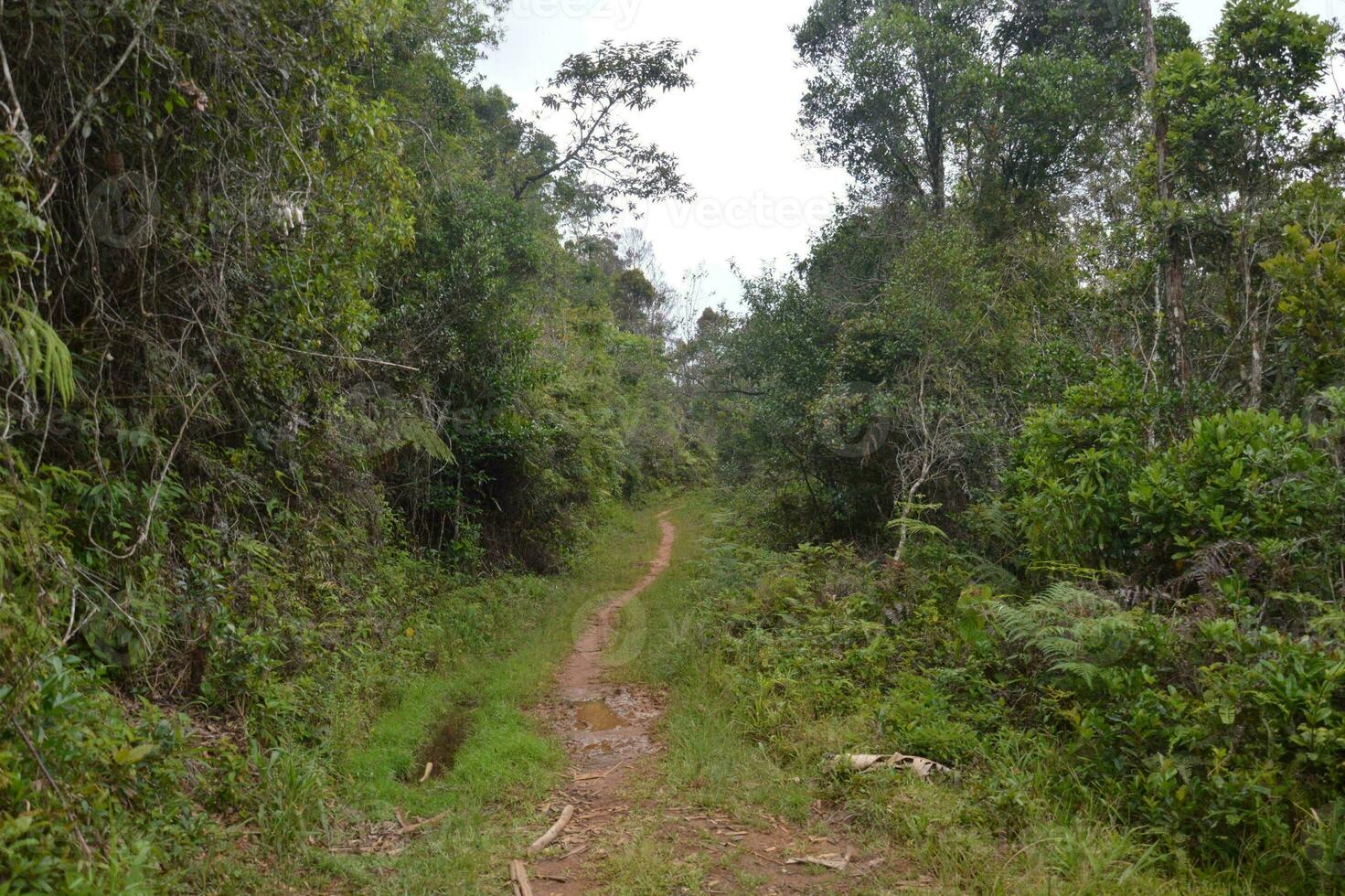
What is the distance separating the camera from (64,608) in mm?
4262

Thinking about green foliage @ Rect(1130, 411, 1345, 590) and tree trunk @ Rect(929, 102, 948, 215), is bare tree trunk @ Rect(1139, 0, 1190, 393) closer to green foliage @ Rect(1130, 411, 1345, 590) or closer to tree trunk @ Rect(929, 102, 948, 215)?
green foliage @ Rect(1130, 411, 1345, 590)

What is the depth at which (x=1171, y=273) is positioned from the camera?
32.3 feet

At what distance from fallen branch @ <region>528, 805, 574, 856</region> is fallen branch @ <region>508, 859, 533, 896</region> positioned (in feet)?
0.60

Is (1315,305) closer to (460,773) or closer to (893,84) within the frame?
(460,773)

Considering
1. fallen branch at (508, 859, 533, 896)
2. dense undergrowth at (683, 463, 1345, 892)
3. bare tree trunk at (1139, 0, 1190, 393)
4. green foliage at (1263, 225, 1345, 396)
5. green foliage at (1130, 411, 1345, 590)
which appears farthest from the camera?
bare tree trunk at (1139, 0, 1190, 393)

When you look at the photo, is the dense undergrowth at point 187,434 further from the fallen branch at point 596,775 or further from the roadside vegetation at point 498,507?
the fallen branch at point 596,775

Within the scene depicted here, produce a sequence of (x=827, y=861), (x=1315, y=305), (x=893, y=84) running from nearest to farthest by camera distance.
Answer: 1. (x=827, y=861)
2. (x=1315, y=305)
3. (x=893, y=84)

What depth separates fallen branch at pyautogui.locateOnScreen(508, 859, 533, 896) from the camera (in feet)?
15.0

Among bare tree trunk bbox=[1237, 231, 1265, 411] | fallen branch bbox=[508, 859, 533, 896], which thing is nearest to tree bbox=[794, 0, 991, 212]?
bare tree trunk bbox=[1237, 231, 1265, 411]

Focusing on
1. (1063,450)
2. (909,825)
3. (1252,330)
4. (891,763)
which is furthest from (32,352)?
(1252,330)

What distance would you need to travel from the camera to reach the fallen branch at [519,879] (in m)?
4.56

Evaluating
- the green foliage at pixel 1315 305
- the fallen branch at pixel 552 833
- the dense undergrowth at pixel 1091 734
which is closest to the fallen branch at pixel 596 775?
the fallen branch at pixel 552 833

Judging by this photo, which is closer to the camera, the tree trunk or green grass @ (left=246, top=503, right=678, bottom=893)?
green grass @ (left=246, top=503, right=678, bottom=893)

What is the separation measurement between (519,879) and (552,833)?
661 millimetres
